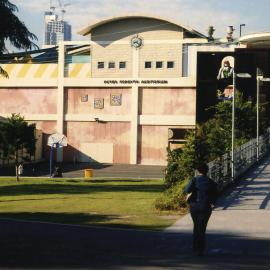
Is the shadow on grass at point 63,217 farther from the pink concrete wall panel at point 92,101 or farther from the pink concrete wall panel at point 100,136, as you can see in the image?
the pink concrete wall panel at point 92,101

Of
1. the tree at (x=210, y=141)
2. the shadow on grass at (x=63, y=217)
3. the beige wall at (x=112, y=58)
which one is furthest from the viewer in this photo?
the beige wall at (x=112, y=58)

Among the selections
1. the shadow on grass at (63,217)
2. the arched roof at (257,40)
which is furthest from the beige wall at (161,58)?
the shadow on grass at (63,217)

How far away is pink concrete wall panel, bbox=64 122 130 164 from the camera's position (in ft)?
193

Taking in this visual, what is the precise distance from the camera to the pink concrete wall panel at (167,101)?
5731 centimetres

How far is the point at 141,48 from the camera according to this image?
195ft

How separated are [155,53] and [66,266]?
5123 cm

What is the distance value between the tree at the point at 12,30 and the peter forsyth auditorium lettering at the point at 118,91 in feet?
107

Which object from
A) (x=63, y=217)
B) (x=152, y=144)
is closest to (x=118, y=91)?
(x=152, y=144)

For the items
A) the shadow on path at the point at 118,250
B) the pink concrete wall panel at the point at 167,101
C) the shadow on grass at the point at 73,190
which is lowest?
the shadow on grass at the point at 73,190

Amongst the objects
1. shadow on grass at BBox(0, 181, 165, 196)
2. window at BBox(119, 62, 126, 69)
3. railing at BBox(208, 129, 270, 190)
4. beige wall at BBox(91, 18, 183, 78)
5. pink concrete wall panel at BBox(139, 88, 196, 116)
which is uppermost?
beige wall at BBox(91, 18, 183, 78)

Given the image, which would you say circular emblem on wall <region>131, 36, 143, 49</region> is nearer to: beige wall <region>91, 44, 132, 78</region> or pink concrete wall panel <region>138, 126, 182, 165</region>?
beige wall <region>91, 44, 132, 78</region>

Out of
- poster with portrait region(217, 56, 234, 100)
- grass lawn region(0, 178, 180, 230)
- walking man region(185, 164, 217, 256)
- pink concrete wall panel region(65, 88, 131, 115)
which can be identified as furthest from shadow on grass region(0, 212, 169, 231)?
pink concrete wall panel region(65, 88, 131, 115)

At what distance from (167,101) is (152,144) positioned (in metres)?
4.81

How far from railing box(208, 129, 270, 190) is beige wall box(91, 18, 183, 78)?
86.9 feet
